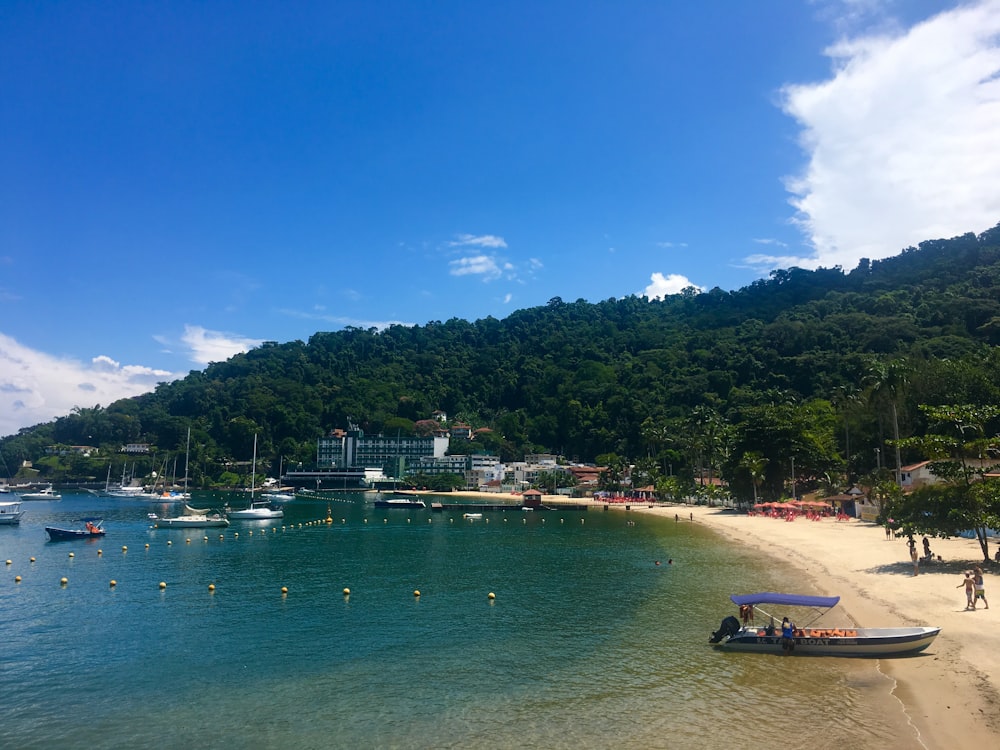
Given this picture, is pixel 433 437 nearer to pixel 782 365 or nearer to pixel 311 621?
pixel 782 365

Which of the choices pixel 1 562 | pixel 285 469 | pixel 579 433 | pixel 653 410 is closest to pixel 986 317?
pixel 653 410

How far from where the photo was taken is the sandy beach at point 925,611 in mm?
17786

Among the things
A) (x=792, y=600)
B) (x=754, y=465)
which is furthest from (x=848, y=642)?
(x=754, y=465)

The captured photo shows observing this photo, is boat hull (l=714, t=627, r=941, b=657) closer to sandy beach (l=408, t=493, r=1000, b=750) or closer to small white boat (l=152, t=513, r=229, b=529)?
sandy beach (l=408, t=493, r=1000, b=750)

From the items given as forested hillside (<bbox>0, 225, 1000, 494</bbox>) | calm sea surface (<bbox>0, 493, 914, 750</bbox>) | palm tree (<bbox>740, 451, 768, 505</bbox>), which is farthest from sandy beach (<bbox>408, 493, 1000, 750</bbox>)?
forested hillside (<bbox>0, 225, 1000, 494</bbox>)

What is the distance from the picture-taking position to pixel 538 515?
3903 inches

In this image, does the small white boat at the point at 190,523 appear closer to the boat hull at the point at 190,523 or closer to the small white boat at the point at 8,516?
the boat hull at the point at 190,523

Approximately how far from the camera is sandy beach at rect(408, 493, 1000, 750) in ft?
58.4

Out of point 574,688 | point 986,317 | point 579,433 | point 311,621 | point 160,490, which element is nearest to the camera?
point 574,688

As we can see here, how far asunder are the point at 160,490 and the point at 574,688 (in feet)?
521

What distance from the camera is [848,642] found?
939 inches

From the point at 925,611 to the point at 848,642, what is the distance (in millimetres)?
6650

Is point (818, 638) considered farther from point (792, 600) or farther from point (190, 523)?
point (190, 523)

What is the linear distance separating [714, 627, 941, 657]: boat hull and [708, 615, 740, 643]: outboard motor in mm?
184
